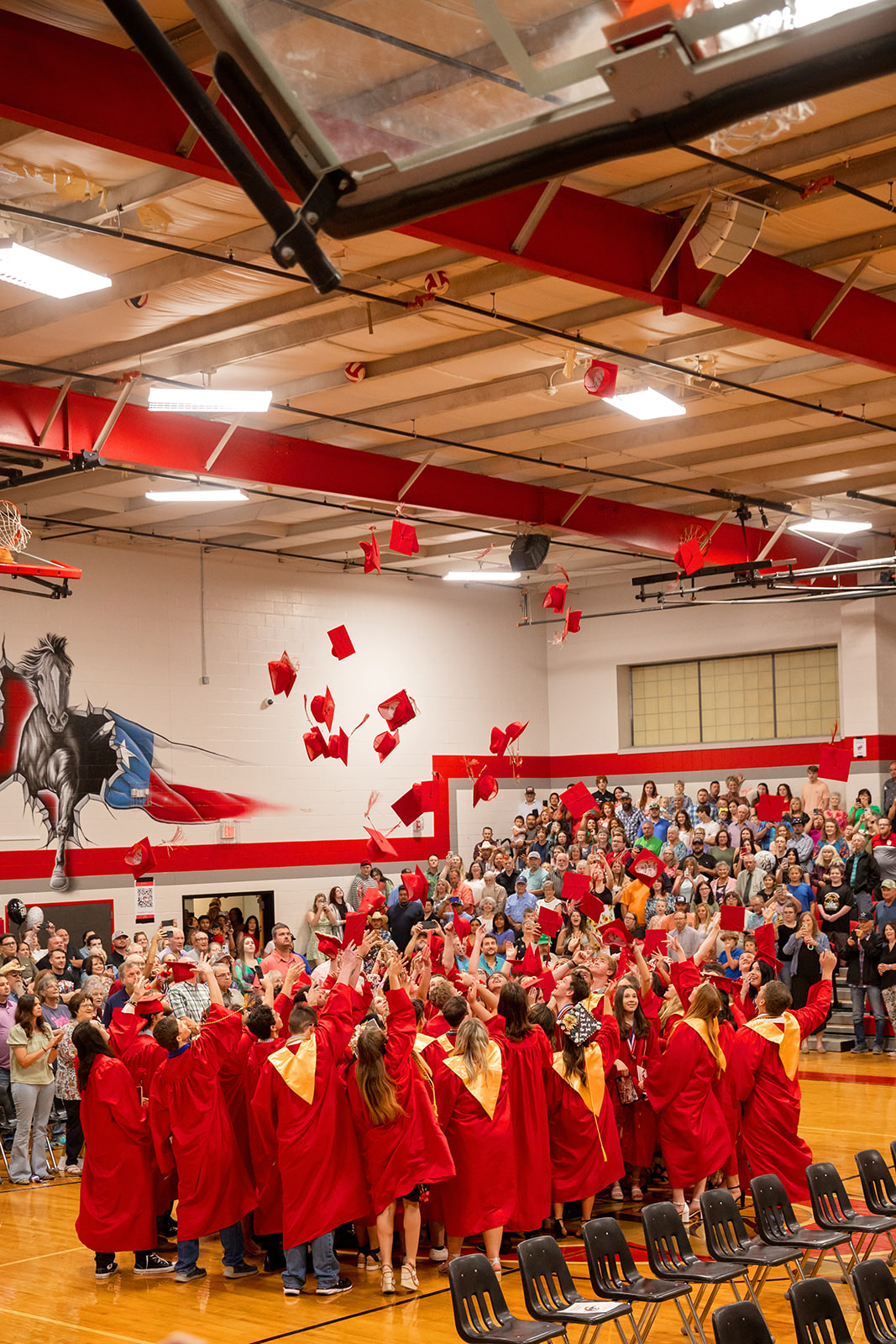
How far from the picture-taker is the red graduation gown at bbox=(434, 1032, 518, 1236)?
304 inches

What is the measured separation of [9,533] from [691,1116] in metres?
7.09

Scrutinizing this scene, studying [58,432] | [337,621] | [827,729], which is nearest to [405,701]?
[58,432]

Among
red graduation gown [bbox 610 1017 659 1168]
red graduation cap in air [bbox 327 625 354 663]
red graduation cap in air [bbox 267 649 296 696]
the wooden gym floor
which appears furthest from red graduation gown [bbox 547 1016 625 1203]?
red graduation cap in air [bbox 267 649 296 696]

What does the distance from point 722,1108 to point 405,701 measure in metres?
6.13

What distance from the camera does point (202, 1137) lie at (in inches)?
316

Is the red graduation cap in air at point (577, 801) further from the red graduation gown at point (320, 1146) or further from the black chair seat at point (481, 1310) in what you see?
the black chair seat at point (481, 1310)

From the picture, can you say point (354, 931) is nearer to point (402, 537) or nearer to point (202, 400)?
point (202, 400)

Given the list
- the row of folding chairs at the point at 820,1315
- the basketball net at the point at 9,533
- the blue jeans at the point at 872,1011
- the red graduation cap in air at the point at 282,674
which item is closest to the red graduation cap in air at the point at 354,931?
the row of folding chairs at the point at 820,1315

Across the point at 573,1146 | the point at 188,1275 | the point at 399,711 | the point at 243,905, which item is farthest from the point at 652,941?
the point at 243,905

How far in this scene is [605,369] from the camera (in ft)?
33.7

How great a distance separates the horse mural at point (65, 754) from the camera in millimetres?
16938

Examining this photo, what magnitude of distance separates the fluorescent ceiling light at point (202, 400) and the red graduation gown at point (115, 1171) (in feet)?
16.8

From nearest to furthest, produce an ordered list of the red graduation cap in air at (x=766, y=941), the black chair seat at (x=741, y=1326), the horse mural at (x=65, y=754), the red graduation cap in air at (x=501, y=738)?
1. the black chair seat at (x=741, y=1326)
2. the red graduation cap in air at (x=766, y=941)
3. the red graduation cap in air at (x=501, y=738)
4. the horse mural at (x=65, y=754)

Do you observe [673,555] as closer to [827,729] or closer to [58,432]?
[827,729]
